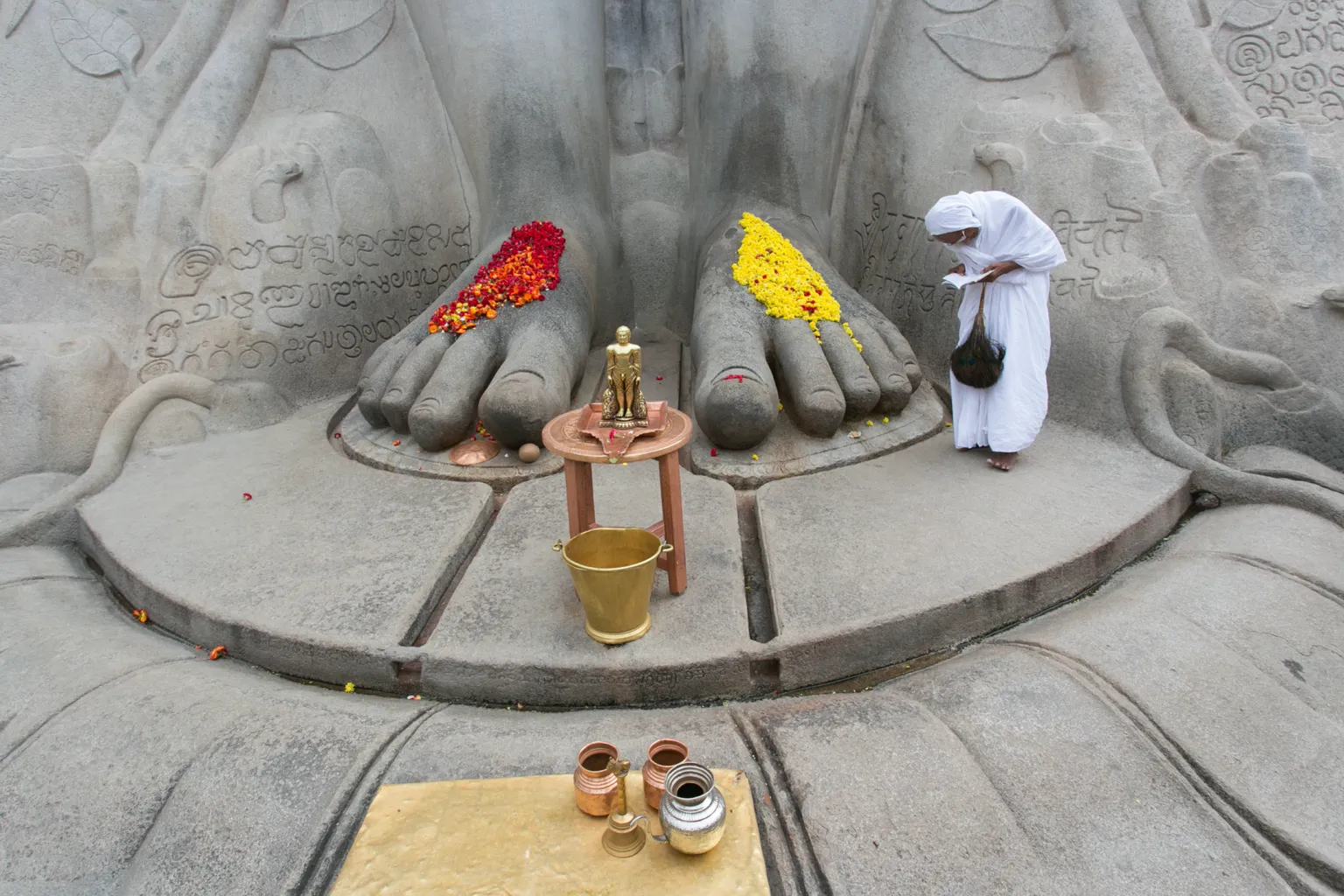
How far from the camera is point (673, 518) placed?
2.01 metres

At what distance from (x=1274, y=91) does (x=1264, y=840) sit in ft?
9.10

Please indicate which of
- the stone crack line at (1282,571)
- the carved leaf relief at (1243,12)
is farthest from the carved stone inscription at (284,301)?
the carved leaf relief at (1243,12)

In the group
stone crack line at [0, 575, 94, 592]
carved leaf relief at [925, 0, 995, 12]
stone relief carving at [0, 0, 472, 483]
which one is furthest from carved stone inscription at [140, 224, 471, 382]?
carved leaf relief at [925, 0, 995, 12]

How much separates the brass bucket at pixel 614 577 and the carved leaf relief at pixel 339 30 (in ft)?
9.68

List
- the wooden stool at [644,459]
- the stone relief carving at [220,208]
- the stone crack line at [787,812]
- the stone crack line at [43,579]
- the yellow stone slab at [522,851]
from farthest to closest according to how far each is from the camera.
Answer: the stone relief carving at [220,208], the stone crack line at [43,579], the wooden stool at [644,459], the stone crack line at [787,812], the yellow stone slab at [522,851]

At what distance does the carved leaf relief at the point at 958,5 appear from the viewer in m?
3.58

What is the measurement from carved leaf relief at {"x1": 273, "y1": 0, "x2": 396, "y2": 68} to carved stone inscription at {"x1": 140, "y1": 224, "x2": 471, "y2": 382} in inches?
32.4

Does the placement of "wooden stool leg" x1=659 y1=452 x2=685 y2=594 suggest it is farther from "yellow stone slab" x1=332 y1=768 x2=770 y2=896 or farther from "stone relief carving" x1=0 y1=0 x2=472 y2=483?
"stone relief carving" x1=0 y1=0 x2=472 y2=483

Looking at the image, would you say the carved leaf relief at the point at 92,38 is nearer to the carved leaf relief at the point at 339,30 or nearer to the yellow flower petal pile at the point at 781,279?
the carved leaf relief at the point at 339,30

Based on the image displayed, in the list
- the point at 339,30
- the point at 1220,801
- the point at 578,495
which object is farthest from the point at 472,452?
the point at 339,30

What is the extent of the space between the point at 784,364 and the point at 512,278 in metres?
1.04

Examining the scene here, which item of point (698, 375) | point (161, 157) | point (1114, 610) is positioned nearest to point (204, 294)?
point (161, 157)

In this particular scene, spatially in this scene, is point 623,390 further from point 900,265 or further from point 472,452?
point 900,265

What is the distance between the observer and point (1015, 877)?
1.42m
